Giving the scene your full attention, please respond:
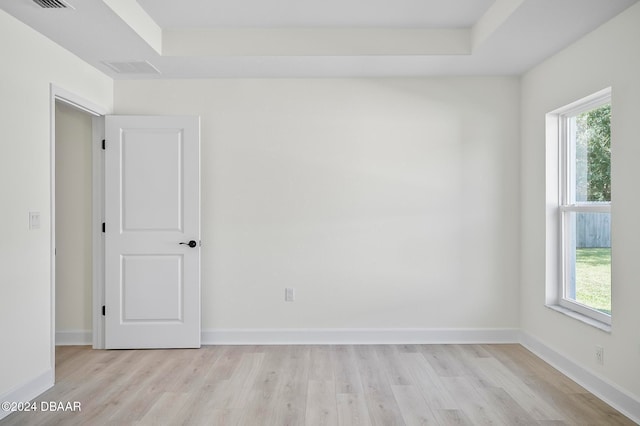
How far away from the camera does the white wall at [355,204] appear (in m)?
4.56

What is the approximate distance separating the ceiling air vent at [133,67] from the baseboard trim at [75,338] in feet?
7.85

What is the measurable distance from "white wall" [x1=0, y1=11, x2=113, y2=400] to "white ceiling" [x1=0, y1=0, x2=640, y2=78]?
21cm

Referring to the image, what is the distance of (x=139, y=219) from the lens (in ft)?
14.3

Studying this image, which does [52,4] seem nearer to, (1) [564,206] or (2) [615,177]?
(2) [615,177]

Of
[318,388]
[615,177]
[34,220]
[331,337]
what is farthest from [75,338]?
[615,177]

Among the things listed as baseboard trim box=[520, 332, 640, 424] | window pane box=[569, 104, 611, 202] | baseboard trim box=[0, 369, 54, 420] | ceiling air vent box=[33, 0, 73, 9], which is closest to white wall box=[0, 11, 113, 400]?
baseboard trim box=[0, 369, 54, 420]

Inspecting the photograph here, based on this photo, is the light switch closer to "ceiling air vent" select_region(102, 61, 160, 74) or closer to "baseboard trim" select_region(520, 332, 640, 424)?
"ceiling air vent" select_region(102, 61, 160, 74)

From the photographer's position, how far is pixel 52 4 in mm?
2855

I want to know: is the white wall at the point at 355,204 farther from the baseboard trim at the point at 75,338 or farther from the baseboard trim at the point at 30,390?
the baseboard trim at the point at 30,390

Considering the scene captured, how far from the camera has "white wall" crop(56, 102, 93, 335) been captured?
4.52 meters

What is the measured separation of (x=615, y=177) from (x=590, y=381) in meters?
1.41

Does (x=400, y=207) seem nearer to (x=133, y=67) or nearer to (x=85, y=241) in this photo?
(x=133, y=67)

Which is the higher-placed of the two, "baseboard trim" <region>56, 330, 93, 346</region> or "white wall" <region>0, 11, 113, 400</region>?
"white wall" <region>0, 11, 113, 400</region>

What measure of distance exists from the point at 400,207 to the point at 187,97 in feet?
7.35
